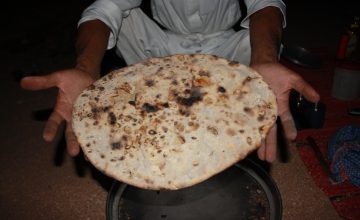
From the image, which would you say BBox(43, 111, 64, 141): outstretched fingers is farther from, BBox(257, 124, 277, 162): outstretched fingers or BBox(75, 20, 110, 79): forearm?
BBox(257, 124, 277, 162): outstretched fingers

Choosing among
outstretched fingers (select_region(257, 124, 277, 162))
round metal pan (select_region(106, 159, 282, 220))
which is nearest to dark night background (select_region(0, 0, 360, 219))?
round metal pan (select_region(106, 159, 282, 220))

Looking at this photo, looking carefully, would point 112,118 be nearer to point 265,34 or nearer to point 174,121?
point 174,121

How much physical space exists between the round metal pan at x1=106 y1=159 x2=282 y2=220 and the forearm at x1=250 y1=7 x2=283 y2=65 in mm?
606

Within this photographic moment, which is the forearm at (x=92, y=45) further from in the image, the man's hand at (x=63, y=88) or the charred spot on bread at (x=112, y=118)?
the charred spot on bread at (x=112, y=118)

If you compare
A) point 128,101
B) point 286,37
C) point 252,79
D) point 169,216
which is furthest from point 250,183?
point 286,37

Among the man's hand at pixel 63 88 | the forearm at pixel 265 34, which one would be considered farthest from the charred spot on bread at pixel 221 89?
the man's hand at pixel 63 88

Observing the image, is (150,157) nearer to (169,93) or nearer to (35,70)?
(169,93)

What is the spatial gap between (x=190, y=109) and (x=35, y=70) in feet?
9.98

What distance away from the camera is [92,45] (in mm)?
2008

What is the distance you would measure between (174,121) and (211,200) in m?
0.56

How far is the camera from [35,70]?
388cm

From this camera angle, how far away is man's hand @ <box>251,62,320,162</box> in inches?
57.0

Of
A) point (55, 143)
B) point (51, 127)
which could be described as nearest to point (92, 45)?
point (51, 127)

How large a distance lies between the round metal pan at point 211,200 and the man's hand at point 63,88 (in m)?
0.43
